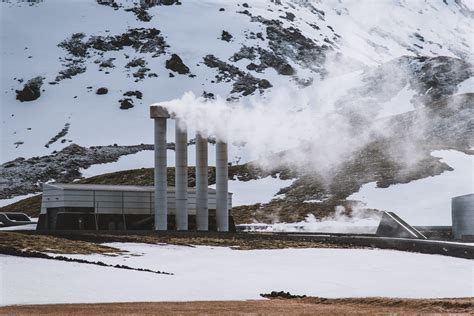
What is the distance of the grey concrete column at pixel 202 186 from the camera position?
90.1 m

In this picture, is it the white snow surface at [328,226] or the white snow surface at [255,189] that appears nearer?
the white snow surface at [328,226]

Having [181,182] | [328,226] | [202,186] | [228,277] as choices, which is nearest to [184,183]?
[181,182]

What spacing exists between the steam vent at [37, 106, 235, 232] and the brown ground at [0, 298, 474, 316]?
51.2 m

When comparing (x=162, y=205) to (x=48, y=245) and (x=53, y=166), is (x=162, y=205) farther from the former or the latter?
(x=53, y=166)

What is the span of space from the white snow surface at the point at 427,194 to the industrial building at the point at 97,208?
35.4m

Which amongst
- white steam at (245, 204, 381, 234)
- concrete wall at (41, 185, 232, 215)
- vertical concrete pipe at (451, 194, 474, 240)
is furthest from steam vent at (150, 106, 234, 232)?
vertical concrete pipe at (451, 194, 474, 240)

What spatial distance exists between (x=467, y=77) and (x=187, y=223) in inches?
4573

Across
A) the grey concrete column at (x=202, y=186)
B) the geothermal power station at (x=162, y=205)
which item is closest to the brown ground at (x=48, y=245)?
the geothermal power station at (x=162, y=205)

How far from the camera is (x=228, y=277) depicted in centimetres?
4634

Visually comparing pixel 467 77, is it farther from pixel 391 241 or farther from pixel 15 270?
pixel 15 270

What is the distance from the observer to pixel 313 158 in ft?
515

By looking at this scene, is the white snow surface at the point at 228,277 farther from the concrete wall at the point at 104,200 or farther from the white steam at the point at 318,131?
the white steam at the point at 318,131

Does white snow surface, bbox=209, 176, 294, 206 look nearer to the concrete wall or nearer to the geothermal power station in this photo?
the geothermal power station

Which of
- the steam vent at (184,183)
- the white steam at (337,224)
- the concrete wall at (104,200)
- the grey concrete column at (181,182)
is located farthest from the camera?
the white steam at (337,224)
